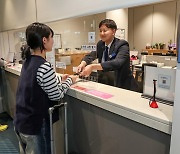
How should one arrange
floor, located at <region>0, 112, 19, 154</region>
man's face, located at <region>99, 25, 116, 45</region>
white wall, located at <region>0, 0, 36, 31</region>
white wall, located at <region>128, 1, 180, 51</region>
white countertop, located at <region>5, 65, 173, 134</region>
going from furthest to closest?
1. white wall, located at <region>128, 1, 180, 51</region>
2. white wall, located at <region>0, 0, 36, 31</region>
3. floor, located at <region>0, 112, 19, 154</region>
4. man's face, located at <region>99, 25, 116, 45</region>
5. white countertop, located at <region>5, 65, 173, 134</region>

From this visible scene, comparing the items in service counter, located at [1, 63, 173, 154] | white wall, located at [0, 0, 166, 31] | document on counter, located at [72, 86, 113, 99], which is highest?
white wall, located at [0, 0, 166, 31]

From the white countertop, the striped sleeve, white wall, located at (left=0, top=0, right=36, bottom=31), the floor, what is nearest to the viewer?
the white countertop

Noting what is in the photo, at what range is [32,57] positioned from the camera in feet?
4.67

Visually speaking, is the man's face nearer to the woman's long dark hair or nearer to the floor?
the woman's long dark hair

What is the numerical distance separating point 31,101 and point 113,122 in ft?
2.01

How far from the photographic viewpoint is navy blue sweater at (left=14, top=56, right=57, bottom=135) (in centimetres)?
139

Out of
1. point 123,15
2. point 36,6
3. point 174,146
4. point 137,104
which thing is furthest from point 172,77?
point 123,15

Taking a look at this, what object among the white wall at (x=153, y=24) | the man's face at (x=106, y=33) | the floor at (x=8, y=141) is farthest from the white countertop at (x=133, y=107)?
the white wall at (x=153, y=24)

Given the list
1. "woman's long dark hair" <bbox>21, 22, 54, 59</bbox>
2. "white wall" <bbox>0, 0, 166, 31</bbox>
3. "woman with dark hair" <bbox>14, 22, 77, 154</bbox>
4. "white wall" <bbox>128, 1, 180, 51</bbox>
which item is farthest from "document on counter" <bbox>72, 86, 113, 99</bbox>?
"white wall" <bbox>128, 1, 180, 51</bbox>

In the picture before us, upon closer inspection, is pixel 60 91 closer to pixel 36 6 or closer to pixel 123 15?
pixel 36 6

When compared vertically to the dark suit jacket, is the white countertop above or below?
below

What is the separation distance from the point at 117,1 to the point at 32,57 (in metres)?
0.73

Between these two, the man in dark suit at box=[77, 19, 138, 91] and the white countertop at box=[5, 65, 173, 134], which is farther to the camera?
the man in dark suit at box=[77, 19, 138, 91]

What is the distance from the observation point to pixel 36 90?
4.59ft
